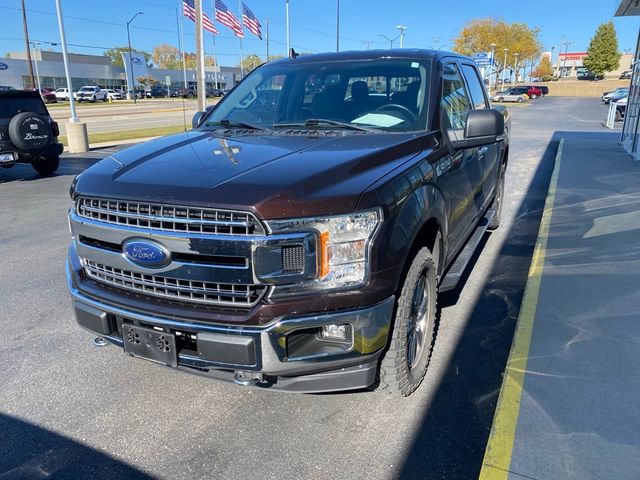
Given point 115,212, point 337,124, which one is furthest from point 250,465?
point 337,124

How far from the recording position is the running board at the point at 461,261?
145 inches

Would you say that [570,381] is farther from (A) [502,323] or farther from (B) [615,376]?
(A) [502,323]

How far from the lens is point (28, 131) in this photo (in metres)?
9.99

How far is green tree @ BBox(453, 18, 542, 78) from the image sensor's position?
248 ft

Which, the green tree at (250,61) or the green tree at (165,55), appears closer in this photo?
the green tree at (250,61)

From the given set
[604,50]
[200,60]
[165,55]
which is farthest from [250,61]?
A: [200,60]

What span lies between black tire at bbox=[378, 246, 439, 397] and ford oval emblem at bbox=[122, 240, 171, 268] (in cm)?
121

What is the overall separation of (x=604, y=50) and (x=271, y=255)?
11467 centimetres

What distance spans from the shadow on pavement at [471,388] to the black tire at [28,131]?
8883 millimetres

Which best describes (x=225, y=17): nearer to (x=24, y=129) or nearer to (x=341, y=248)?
(x=24, y=129)

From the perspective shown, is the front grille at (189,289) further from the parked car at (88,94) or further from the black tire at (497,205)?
the parked car at (88,94)

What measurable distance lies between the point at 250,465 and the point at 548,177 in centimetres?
995

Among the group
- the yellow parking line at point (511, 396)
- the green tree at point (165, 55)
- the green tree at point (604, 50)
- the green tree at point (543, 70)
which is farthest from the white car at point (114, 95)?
the green tree at point (543, 70)

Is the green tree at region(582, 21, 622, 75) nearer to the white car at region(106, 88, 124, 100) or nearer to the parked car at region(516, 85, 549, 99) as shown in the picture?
the parked car at region(516, 85, 549, 99)
